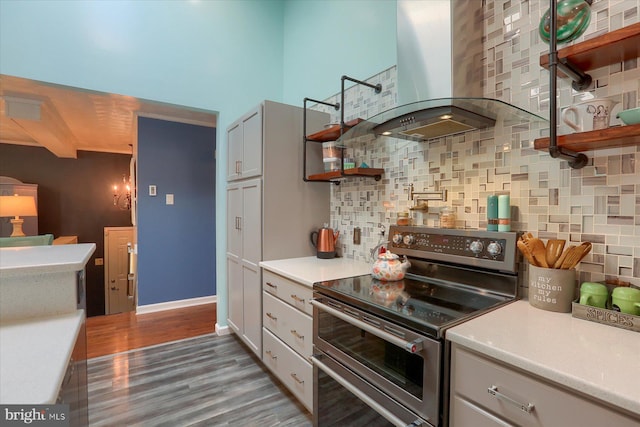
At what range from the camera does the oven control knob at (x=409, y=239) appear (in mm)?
1642

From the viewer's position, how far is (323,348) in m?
1.48

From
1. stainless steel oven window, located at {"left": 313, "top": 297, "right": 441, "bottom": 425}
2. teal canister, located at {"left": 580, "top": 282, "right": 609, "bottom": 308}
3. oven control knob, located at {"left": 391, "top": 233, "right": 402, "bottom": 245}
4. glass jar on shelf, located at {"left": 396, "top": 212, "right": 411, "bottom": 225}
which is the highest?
glass jar on shelf, located at {"left": 396, "top": 212, "right": 411, "bottom": 225}

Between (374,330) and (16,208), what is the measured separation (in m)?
6.14

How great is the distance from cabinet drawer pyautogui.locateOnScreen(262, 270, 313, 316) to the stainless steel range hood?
0.96 m

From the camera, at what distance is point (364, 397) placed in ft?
4.00

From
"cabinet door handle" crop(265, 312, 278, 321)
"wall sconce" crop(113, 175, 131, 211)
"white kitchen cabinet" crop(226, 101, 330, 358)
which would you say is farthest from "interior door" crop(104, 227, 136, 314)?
"cabinet door handle" crop(265, 312, 278, 321)

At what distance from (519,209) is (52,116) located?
4.83 metres

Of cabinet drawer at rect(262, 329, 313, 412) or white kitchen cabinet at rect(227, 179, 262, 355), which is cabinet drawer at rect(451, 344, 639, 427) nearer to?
cabinet drawer at rect(262, 329, 313, 412)

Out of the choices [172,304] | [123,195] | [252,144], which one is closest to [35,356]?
[252,144]

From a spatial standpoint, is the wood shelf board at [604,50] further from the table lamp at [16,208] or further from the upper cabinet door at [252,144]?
the table lamp at [16,208]

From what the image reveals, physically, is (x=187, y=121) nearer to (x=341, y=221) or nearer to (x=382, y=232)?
(x=341, y=221)

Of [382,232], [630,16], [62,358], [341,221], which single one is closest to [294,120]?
[341,221]

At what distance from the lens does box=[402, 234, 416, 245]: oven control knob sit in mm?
1642

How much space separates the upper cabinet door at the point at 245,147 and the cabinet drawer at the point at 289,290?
764 mm
